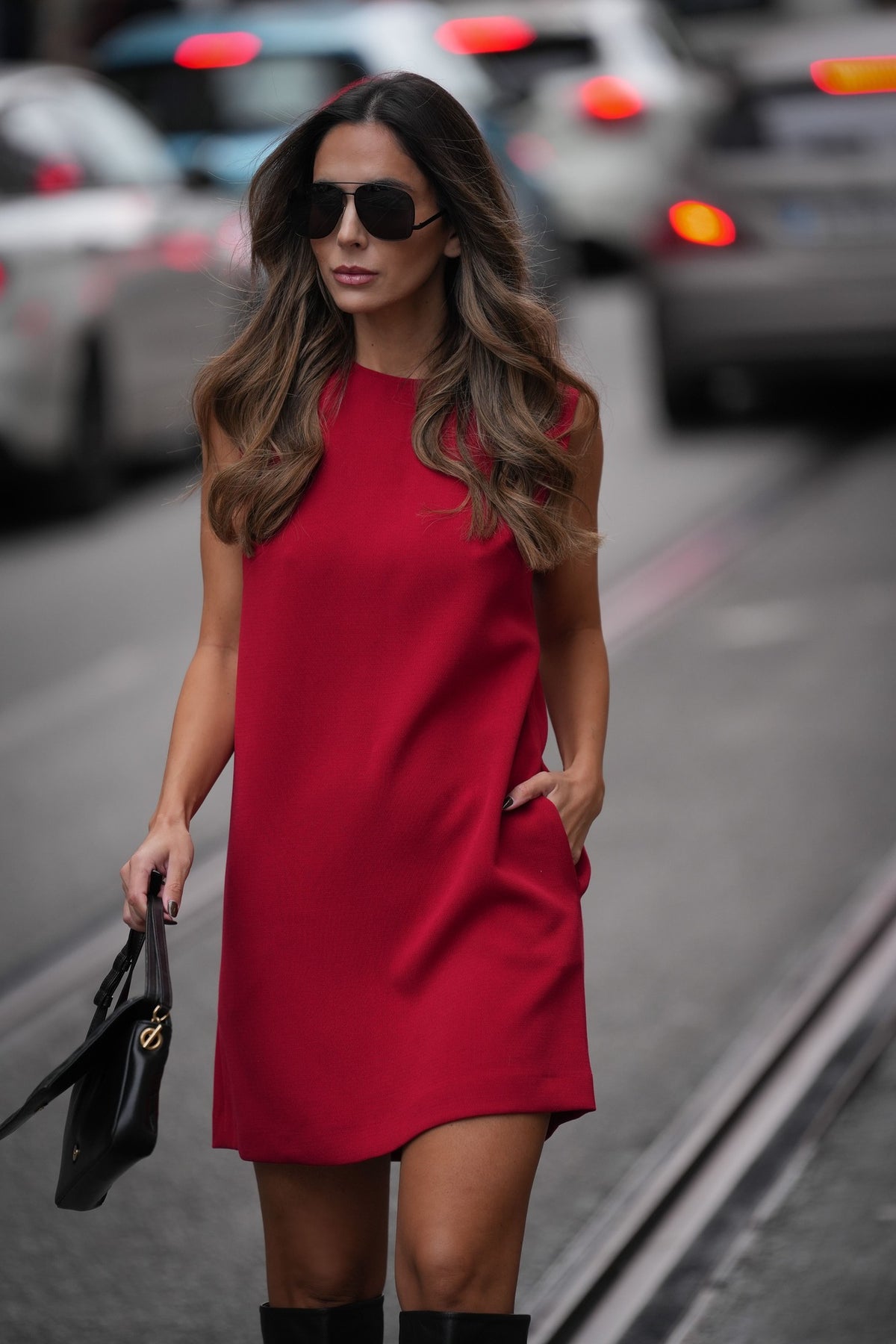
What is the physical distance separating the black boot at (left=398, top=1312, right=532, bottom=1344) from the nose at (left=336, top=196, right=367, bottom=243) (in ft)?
4.11

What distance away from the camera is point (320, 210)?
2.91m

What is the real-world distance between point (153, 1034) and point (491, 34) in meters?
16.6

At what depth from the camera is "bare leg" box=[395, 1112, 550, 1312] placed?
262 cm

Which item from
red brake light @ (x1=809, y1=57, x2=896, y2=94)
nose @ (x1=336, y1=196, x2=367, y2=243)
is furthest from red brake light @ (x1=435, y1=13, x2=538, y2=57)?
nose @ (x1=336, y1=196, x2=367, y2=243)

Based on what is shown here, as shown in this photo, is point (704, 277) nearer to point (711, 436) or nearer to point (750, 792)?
point (711, 436)

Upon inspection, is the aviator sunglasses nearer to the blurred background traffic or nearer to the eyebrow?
the eyebrow

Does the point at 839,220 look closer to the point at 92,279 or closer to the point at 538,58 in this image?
the point at 92,279

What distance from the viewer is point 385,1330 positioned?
12.6ft

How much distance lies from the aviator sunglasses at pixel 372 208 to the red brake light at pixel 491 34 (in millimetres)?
15738

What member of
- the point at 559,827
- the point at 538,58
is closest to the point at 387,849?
the point at 559,827

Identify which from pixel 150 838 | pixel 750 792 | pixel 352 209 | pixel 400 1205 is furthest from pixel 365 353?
pixel 750 792

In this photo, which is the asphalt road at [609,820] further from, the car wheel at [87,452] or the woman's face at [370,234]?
the woman's face at [370,234]

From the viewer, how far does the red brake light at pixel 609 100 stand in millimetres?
17359

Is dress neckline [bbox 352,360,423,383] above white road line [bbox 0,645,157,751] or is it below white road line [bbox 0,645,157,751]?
above
